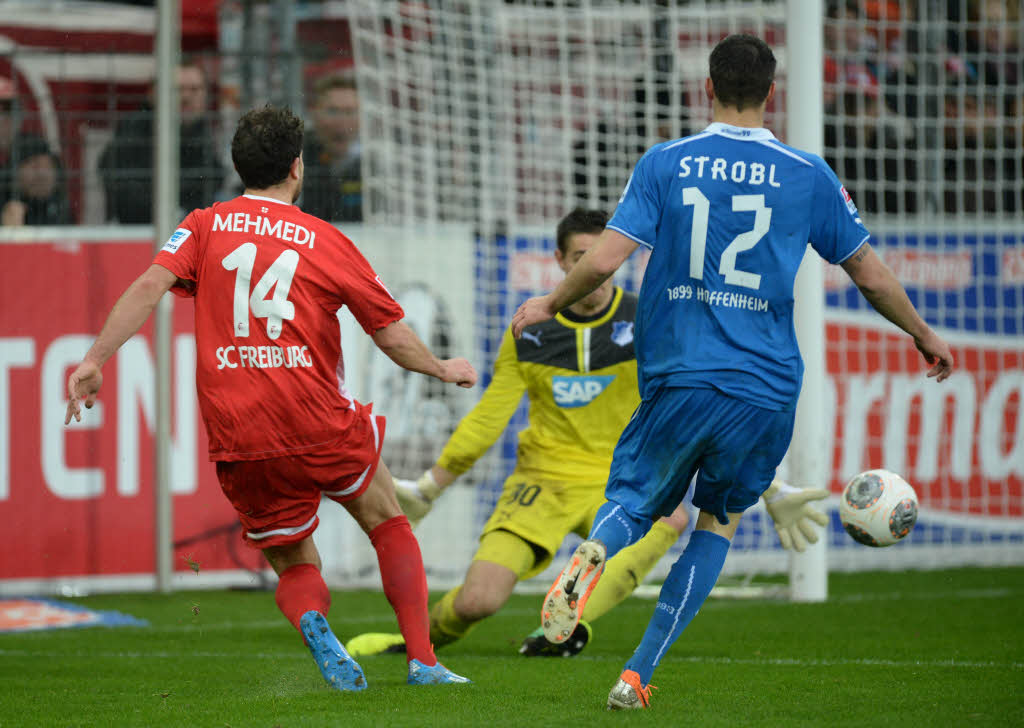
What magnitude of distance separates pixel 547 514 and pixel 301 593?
5.77ft

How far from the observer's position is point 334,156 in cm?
936

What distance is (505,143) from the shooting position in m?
9.32

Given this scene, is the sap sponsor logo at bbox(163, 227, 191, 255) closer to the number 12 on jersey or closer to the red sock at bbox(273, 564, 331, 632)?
the number 12 on jersey

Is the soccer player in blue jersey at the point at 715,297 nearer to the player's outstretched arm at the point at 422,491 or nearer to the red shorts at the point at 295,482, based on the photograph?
the red shorts at the point at 295,482

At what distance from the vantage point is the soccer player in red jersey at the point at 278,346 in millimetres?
4262

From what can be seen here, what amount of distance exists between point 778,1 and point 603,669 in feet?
17.7

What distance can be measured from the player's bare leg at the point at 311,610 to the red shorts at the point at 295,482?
0.32ft

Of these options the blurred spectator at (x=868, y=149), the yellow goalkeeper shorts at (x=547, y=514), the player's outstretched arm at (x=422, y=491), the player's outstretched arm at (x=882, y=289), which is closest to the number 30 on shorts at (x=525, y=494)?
the yellow goalkeeper shorts at (x=547, y=514)

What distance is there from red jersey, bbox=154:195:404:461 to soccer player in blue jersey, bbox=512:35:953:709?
2.28 ft

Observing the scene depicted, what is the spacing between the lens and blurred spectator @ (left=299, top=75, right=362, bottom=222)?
9250 millimetres

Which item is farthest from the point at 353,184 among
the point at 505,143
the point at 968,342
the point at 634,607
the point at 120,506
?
the point at 968,342

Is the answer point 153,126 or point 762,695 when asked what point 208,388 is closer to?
point 762,695

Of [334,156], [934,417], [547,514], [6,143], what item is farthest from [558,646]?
[6,143]

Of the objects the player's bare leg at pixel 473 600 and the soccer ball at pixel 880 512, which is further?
the player's bare leg at pixel 473 600
